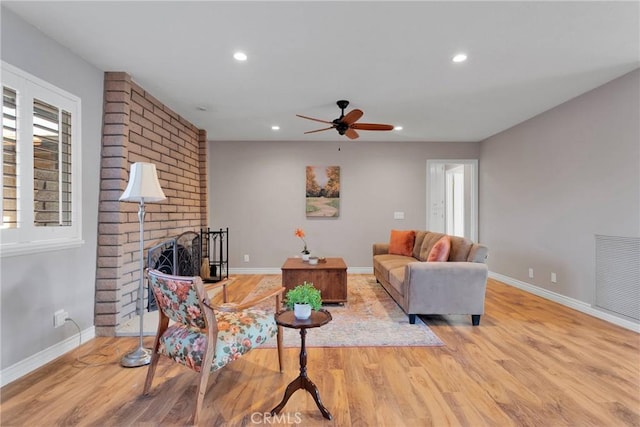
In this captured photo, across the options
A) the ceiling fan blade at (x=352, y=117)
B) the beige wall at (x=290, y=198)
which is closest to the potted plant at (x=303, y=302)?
the ceiling fan blade at (x=352, y=117)

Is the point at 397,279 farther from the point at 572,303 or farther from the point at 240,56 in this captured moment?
the point at 240,56

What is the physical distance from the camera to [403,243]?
15.5ft

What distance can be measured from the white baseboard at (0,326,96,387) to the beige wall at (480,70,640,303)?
203 inches

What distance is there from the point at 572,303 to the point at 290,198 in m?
4.31

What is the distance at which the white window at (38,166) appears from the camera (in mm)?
2031

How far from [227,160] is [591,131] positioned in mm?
5255

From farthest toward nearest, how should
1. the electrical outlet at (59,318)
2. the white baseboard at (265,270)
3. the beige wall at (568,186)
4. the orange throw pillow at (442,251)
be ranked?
the white baseboard at (265,270) → the orange throw pillow at (442,251) → the beige wall at (568,186) → the electrical outlet at (59,318)

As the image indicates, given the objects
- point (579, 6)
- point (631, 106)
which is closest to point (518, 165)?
point (631, 106)

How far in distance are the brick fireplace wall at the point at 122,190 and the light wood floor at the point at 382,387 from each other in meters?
0.42

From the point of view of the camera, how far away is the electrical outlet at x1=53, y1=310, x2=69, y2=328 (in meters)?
2.38

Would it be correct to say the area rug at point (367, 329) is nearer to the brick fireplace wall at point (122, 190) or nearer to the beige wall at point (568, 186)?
the brick fireplace wall at point (122, 190)

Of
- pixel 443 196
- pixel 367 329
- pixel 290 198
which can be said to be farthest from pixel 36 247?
pixel 443 196

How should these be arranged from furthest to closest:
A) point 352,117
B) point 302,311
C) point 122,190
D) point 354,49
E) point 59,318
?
point 352,117 → point 122,190 → point 354,49 → point 59,318 → point 302,311

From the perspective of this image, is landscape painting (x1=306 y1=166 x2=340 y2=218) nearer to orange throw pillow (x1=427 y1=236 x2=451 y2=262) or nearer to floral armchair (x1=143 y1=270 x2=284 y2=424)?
orange throw pillow (x1=427 y1=236 x2=451 y2=262)
